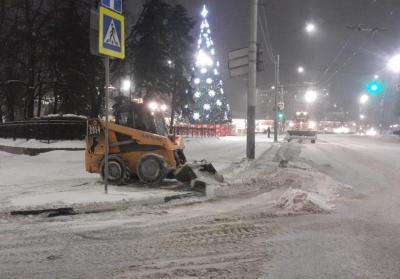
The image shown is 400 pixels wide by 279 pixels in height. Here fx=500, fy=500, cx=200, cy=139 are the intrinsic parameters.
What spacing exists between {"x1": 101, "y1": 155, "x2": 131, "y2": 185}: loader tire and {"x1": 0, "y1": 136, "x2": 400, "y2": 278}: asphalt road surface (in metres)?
2.63

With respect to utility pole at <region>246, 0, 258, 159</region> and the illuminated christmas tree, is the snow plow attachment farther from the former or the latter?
the illuminated christmas tree

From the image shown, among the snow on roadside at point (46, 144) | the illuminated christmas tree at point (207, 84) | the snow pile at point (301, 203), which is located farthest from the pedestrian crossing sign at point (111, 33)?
the illuminated christmas tree at point (207, 84)

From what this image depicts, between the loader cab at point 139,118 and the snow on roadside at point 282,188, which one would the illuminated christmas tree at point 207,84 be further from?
the loader cab at point 139,118

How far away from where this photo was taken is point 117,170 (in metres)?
12.1

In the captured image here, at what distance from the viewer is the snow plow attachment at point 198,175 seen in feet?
37.7

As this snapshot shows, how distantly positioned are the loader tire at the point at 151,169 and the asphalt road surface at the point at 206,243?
208 cm

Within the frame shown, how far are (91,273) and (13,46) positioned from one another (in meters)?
30.9

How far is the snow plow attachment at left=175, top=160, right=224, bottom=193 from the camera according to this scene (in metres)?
11.5

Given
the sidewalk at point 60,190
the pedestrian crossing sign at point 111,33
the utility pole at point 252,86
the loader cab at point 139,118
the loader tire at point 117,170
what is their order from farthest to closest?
the utility pole at point 252,86 < the loader cab at point 139,118 < the loader tire at point 117,170 < the pedestrian crossing sign at point 111,33 < the sidewalk at point 60,190

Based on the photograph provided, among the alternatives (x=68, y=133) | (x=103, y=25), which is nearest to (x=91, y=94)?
(x=68, y=133)

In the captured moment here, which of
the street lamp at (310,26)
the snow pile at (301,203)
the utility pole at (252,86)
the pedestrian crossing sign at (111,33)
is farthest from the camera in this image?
the street lamp at (310,26)

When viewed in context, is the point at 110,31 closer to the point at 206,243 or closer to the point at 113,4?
the point at 113,4

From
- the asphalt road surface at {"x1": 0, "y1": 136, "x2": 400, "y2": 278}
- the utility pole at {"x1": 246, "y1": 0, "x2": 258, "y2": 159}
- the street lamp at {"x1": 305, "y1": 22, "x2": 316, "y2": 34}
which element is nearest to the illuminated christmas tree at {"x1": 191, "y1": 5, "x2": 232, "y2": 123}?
the street lamp at {"x1": 305, "y1": 22, "x2": 316, "y2": 34}

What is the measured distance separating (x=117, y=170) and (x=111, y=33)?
136 inches
